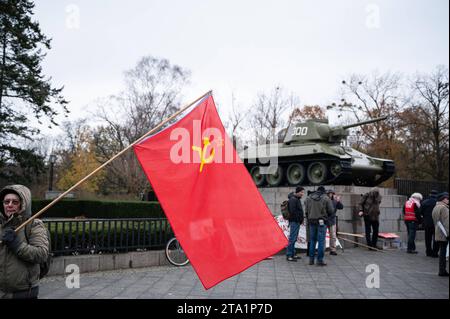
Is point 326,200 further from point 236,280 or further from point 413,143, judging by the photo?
point 413,143

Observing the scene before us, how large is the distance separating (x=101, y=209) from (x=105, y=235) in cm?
→ 1608

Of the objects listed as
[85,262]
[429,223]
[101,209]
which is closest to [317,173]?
[429,223]

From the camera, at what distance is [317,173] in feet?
59.8

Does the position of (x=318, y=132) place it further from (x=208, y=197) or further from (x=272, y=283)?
(x=208, y=197)

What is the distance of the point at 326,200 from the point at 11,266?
316 inches

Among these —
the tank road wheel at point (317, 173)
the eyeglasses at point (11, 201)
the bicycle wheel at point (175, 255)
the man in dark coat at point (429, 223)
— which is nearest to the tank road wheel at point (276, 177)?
the tank road wheel at point (317, 173)

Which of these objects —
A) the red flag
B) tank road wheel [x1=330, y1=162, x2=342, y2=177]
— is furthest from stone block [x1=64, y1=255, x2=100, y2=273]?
tank road wheel [x1=330, y1=162, x2=342, y2=177]

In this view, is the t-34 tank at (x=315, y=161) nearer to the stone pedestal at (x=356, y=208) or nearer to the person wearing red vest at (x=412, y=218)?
the stone pedestal at (x=356, y=208)

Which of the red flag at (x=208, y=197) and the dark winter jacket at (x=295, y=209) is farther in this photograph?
the dark winter jacket at (x=295, y=209)

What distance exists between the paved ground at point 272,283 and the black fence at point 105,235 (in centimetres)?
63

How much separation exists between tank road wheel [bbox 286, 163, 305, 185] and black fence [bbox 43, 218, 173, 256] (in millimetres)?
9588

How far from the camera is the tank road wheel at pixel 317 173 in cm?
1780
